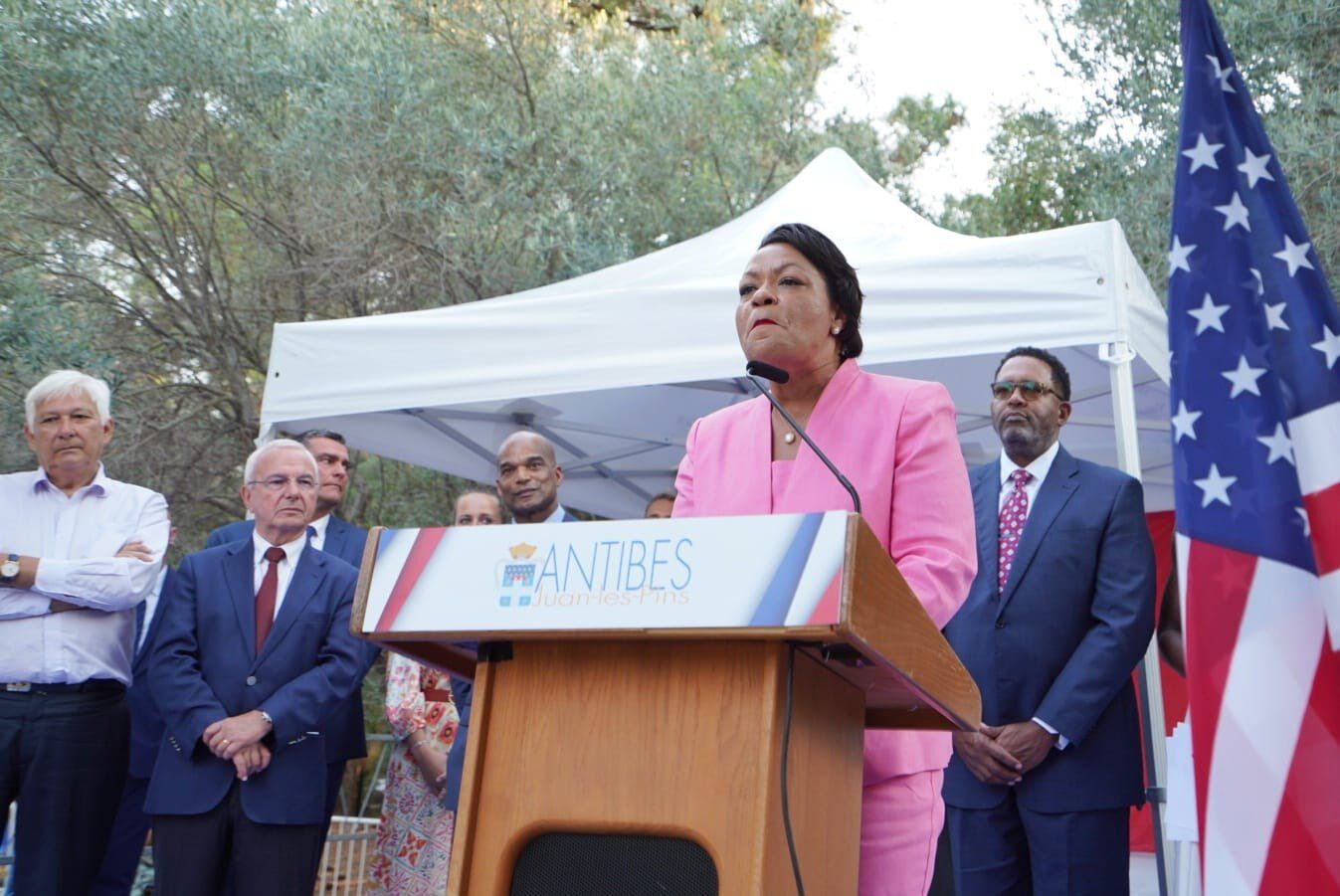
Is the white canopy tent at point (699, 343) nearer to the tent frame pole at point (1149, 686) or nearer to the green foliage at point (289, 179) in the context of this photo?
the tent frame pole at point (1149, 686)

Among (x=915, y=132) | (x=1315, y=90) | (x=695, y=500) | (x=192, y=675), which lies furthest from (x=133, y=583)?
(x=915, y=132)

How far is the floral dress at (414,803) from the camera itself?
199 inches

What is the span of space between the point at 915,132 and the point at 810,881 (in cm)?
1218

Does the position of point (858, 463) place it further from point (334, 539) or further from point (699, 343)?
point (334, 539)

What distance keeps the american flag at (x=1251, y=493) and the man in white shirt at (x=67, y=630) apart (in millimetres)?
3405

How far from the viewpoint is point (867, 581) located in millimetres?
1651

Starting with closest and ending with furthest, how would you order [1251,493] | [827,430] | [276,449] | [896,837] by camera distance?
1. [1251,493]
2. [896,837]
3. [827,430]
4. [276,449]

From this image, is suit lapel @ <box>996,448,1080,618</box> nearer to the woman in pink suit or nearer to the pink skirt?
the woman in pink suit

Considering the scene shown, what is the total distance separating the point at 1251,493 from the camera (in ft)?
6.23

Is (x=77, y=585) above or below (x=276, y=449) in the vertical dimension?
below

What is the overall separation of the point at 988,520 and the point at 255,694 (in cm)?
231

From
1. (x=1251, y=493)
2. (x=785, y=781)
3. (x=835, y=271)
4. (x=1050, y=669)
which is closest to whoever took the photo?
(x=785, y=781)

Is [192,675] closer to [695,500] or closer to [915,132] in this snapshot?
[695,500]

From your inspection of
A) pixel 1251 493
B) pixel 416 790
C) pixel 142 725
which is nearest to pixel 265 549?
pixel 142 725
